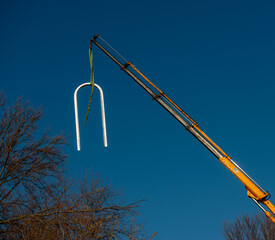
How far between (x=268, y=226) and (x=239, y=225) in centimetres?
259

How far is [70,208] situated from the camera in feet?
29.2

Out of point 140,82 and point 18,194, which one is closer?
point 18,194

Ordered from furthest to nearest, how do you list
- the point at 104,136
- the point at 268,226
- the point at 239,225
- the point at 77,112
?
1. the point at 239,225
2. the point at 268,226
3. the point at 77,112
4. the point at 104,136

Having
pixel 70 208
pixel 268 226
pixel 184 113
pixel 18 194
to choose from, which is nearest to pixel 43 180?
pixel 18 194

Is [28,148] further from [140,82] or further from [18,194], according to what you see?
[140,82]

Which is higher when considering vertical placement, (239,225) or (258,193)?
(239,225)

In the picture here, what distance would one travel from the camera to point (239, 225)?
28.8m

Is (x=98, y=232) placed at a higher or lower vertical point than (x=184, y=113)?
lower

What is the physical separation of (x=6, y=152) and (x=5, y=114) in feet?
5.50

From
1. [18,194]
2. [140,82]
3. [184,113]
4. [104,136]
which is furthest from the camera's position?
[140,82]

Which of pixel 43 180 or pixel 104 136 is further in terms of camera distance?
pixel 43 180

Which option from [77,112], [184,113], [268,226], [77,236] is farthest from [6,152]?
[268,226]

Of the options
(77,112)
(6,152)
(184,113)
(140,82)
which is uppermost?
(140,82)

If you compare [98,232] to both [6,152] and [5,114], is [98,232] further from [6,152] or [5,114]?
[5,114]
